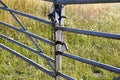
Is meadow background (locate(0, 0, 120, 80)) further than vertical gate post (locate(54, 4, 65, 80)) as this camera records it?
Yes

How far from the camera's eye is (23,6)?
6914 mm

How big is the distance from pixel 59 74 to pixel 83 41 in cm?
283

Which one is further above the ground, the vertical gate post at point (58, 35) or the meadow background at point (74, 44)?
the vertical gate post at point (58, 35)

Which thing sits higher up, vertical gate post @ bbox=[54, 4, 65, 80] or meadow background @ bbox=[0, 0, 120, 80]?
vertical gate post @ bbox=[54, 4, 65, 80]

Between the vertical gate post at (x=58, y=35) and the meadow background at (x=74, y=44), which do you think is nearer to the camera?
the vertical gate post at (x=58, y=35)

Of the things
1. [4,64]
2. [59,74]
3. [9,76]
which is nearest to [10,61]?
[4,64]

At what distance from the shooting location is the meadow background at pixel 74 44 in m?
4.61

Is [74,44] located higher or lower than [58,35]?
lower

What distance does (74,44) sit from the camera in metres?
5.68

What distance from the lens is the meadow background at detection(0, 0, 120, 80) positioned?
15.1 ft

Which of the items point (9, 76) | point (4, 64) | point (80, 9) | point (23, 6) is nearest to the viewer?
point (9, 76)

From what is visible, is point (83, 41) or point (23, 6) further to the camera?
point (23, 6)

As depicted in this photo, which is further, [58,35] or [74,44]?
[74,44]

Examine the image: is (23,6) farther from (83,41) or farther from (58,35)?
(58,35)
